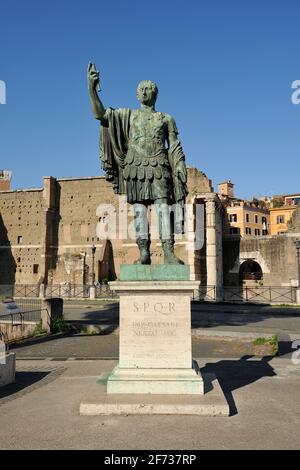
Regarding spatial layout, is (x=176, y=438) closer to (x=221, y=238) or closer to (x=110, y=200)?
(x=221, y=238)

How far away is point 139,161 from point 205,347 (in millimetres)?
5580

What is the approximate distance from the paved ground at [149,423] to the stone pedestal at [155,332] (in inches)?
24.0

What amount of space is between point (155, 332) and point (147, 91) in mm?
3081

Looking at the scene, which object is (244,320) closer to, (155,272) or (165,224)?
(165,224)

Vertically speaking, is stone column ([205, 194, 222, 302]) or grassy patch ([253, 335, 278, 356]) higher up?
stone column ([205, 194, 222, 302])

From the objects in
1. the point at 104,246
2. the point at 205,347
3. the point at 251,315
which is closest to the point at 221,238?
the point at 104,246

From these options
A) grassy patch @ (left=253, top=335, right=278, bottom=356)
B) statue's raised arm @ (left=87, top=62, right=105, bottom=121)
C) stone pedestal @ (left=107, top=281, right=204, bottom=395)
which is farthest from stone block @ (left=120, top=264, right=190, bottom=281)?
grassy patch @ (left=253, top=335, right=278, bottom=356)

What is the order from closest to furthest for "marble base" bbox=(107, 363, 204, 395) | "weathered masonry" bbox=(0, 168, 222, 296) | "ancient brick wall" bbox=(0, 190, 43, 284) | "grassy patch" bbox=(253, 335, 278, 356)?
"marble base" bbox=(107, 363, 204, 395), "grassy patch" bbox=(253, 335, 278, 356), "weathered masonry" bbox=(0, 168, 222, 296), "ancient brick wall" bbox=(0, 190, 43, 284)

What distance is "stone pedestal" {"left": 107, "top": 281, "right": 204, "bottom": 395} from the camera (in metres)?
4.55

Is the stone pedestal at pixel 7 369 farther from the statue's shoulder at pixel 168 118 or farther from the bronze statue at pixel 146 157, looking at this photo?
the statue's shoulder at pixel 168 118

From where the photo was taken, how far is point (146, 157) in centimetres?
516

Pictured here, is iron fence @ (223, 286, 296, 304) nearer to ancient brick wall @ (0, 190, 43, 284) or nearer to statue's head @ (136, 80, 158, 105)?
Result: statue's head @ (136, 80, 158, 105)

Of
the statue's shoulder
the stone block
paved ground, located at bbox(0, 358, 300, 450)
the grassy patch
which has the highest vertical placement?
the statue's shoulder

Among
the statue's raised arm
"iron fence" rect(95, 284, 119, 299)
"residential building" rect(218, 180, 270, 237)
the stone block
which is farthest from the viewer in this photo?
"residential building" rect(218, 180, 270, 237)
